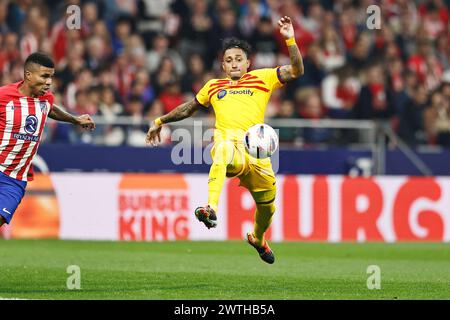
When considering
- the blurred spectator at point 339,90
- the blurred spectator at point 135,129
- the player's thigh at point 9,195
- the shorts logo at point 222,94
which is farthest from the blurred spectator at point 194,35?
the player's thigh at point 9,195

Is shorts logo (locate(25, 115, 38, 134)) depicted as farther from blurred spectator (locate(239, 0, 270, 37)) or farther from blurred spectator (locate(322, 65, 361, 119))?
blurred spectator (locate(239, 0, 270, 37))

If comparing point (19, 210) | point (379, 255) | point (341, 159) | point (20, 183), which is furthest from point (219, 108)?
point (341, 159)

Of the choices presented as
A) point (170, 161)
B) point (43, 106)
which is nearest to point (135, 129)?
point (170, 161)

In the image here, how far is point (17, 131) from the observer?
34.3 ft

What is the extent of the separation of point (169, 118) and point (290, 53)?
1.75m

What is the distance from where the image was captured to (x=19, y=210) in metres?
17.7

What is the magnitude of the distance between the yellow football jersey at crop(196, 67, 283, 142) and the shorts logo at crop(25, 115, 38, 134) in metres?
1.94

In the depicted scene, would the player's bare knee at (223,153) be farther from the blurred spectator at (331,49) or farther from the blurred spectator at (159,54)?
the blurred spectator at (331,49)

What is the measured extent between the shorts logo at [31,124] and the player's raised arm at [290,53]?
2589 mm

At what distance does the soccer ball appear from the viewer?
11164 mm

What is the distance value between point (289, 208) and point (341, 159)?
2.16m
